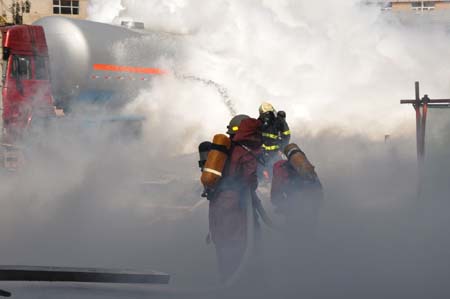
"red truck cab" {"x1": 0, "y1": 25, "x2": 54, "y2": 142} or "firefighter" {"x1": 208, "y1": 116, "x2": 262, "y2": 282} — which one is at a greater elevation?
"red truck cab" {"x1": 0, "y1": 25, "x2": 54, "y2": 142}

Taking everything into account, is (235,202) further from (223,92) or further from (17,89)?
(223,92)

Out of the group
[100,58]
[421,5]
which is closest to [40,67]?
[100,58]

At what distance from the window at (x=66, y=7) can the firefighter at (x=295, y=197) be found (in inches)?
1372

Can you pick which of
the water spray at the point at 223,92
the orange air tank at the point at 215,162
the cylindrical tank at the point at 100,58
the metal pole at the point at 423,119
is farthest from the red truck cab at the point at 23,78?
the orange air tank at the point at 215,162

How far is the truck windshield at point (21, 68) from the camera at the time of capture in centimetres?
1696

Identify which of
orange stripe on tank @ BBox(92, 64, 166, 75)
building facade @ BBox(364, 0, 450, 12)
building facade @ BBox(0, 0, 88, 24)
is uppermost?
building facade @ BBox(364, 0, 450, 12)

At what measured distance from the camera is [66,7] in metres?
41.3

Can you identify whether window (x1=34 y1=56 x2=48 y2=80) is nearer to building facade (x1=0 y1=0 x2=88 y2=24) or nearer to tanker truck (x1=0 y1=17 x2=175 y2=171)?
tanker truck (x1=0 y1=17 x2=175 y2=171)

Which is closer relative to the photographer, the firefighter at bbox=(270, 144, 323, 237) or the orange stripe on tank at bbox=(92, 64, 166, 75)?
the firefighter at bbox=(270, 144, 323, 237)

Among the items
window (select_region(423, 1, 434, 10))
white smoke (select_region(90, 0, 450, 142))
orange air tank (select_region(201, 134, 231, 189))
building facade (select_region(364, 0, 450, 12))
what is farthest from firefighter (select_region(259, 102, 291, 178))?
window (select_region(423, 1, 434, 10))

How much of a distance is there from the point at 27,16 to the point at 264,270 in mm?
34306

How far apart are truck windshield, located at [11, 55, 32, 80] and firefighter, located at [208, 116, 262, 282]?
11.1 meters

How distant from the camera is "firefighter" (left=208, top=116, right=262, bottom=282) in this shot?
6.59 m

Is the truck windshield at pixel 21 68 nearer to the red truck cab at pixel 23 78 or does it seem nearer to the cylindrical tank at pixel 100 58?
the red truck cab at pixel 23 78
